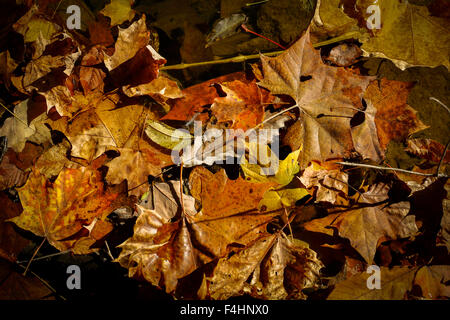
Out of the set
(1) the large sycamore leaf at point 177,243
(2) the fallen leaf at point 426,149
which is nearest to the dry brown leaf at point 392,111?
(2) the fallen leaf at point 426,149

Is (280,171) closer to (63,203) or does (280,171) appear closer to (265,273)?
(265,273)

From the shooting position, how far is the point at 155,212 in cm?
111

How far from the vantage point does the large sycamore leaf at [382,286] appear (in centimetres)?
112

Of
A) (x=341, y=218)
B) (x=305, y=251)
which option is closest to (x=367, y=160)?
(x=341, y=218)

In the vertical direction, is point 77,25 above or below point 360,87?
above

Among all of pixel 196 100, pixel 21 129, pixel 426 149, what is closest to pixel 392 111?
pixel 426 149

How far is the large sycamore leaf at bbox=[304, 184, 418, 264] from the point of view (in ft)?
3.65

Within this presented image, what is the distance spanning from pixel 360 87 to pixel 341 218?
21.4 inches

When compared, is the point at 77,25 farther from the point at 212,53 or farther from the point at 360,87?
the point at 360,87

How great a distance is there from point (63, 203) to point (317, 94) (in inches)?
44.0

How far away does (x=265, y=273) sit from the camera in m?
1.12

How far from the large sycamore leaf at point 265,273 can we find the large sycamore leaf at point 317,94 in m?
0.38

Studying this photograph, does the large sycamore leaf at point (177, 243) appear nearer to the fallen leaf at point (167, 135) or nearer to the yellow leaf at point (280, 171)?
the yellow leaf at point (280, 171)

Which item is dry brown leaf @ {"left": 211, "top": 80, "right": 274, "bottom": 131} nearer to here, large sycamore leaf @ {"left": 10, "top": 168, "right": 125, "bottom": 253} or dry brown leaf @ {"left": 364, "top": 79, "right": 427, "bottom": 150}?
dry brown leaf @ {"left": 364, "top": 79, "right": 427, "bottom": 150}
